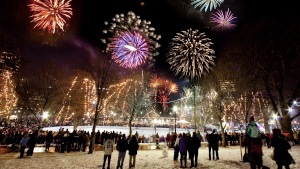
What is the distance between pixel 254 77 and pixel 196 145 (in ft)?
61.8

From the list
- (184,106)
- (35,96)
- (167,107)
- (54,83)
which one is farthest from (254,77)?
(167,107)

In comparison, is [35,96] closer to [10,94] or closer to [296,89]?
[10,94]

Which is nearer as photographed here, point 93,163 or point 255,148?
point 255,148

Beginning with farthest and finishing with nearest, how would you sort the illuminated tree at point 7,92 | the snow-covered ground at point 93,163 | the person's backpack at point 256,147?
the illuminated tree at point 7,92, the snow-covered ground at point 93,163, the person's backpack at point 256,147

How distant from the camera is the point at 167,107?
67250 millimetres

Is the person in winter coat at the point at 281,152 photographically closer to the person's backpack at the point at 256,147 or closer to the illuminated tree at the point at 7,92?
the person's backpack at the point at 256,147

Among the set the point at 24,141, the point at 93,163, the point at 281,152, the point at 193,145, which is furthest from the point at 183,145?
the point at 24,141

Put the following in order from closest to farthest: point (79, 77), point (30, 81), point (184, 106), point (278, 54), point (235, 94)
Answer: point (278, 54) < point (79, 77) < point (30, 81) < point (235, 94) < point (184, 106)

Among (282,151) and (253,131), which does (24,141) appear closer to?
(253,131)

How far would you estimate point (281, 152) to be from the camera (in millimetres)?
5816

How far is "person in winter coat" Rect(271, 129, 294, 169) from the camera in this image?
5.73 meters

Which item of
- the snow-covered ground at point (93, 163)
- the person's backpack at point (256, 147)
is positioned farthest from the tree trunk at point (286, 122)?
the person's backpack at point (256, 147)

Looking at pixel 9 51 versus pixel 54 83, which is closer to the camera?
pixel 9 51

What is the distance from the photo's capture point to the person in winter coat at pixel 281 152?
5.73 metres
